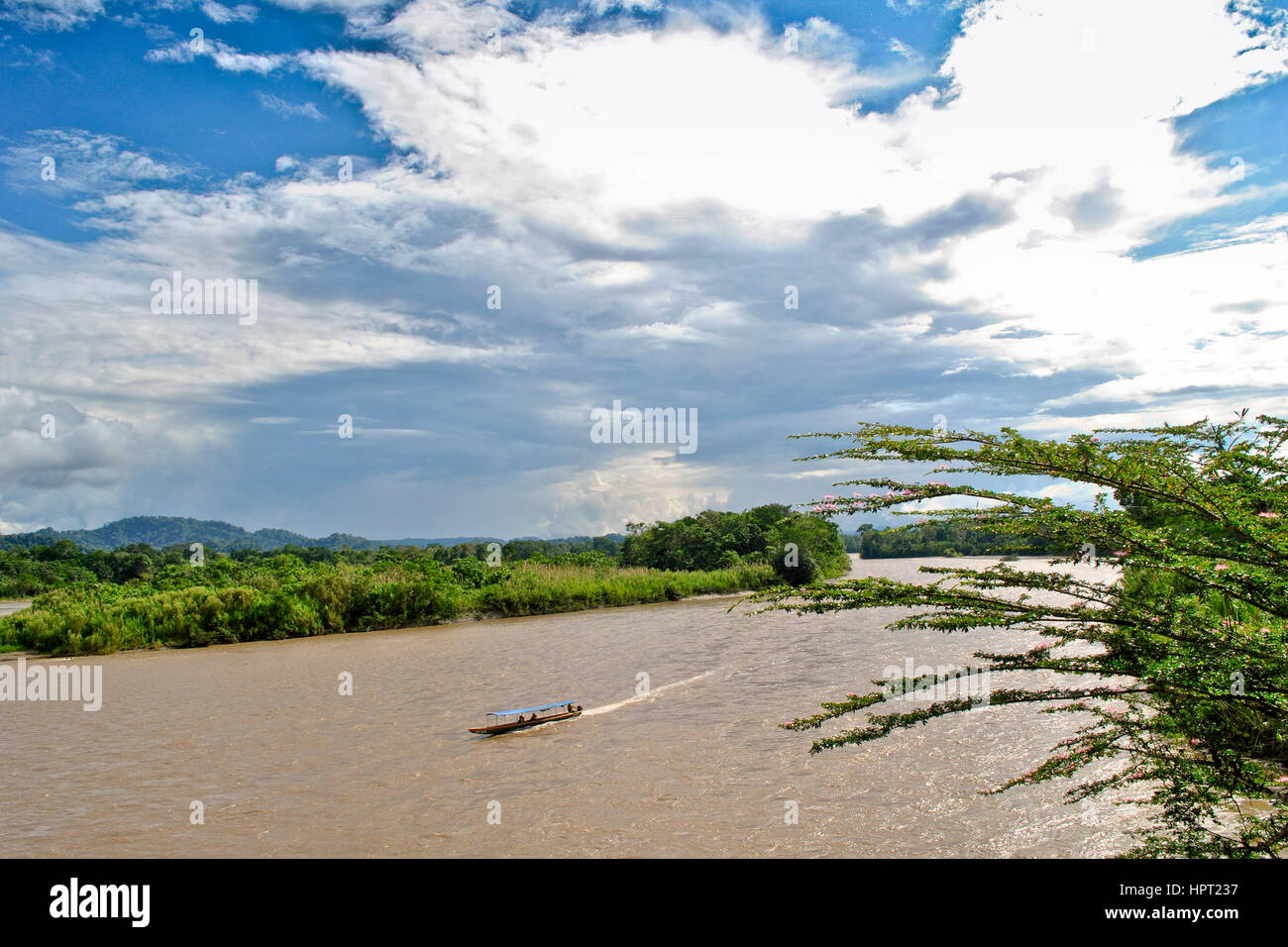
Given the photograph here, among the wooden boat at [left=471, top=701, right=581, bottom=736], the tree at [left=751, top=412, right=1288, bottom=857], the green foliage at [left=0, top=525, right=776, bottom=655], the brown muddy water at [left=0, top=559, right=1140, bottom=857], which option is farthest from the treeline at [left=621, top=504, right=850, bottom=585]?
the tree at [left=751, top=412, right=1288, bottom=857]

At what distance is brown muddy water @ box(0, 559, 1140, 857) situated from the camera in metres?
6.96

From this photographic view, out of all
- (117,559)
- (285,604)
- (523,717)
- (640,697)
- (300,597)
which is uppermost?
(117,559)

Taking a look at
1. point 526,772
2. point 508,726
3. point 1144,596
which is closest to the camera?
point 1144,596

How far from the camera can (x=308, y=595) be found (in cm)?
2616

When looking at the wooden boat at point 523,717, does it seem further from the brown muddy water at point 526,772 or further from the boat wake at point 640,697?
the boat wake at point 640,697

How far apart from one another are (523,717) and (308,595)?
58.8 ft

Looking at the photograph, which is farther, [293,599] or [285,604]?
[293,599]

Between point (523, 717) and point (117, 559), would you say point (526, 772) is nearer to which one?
point (523, 717)

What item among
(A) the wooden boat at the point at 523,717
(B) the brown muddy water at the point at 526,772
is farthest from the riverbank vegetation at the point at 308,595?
(A) the wooden boat at the point at 523,717

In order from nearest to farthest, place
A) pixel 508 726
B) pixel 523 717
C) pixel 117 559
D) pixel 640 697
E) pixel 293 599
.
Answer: pixel 508 726
pixel 523 717
pixel 640 697
pixel 293 599
pixel 117 559

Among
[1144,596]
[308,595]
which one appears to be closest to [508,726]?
[1144,596]

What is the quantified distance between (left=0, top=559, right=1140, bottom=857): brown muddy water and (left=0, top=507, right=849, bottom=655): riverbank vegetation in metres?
6.06

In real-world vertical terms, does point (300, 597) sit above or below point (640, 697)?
above
